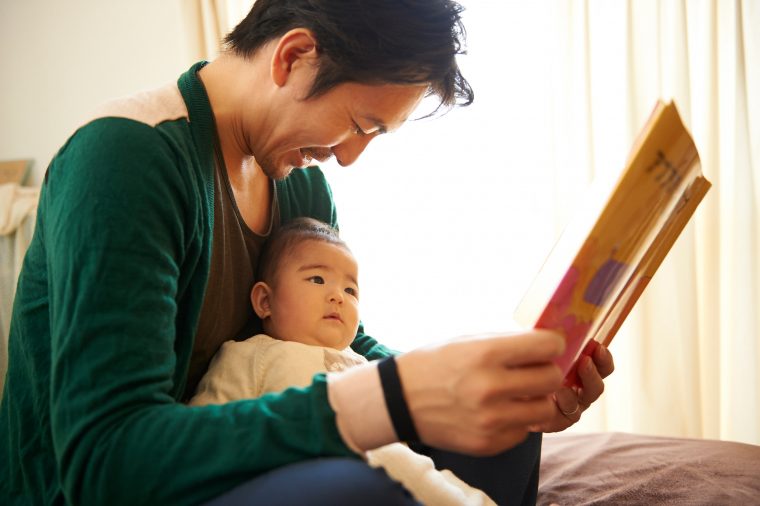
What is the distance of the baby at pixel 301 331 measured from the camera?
1.02 m

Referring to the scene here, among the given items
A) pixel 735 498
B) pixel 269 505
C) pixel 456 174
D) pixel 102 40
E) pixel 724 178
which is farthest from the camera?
pixel 102 40

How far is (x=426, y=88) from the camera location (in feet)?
3.61

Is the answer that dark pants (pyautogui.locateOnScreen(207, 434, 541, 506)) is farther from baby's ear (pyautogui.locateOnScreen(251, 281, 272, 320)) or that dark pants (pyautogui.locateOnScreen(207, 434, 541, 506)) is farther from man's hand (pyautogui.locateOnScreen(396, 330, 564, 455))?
baby's ear (pyautogui.locateOnScreen(251, 281, 272, 320))

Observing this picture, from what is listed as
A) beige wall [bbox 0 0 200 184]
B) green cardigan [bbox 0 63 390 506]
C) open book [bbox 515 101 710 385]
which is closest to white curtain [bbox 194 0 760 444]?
beige wall [bbox 0 0 200 184]

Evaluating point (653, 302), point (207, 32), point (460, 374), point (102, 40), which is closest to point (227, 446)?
point (460, 374)

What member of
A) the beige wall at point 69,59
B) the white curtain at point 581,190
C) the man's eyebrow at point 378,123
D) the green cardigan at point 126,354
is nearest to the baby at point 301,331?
the green cardigan at point 126,354

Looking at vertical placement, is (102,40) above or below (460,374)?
above

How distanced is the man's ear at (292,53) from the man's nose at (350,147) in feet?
0.55

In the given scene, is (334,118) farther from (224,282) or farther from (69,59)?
(69,59)

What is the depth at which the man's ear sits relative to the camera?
1.00 meters

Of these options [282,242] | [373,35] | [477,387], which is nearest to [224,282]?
A: [282,242]

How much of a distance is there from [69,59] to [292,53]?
2.48m

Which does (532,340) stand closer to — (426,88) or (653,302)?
(426,88)

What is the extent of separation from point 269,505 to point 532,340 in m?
0.31
